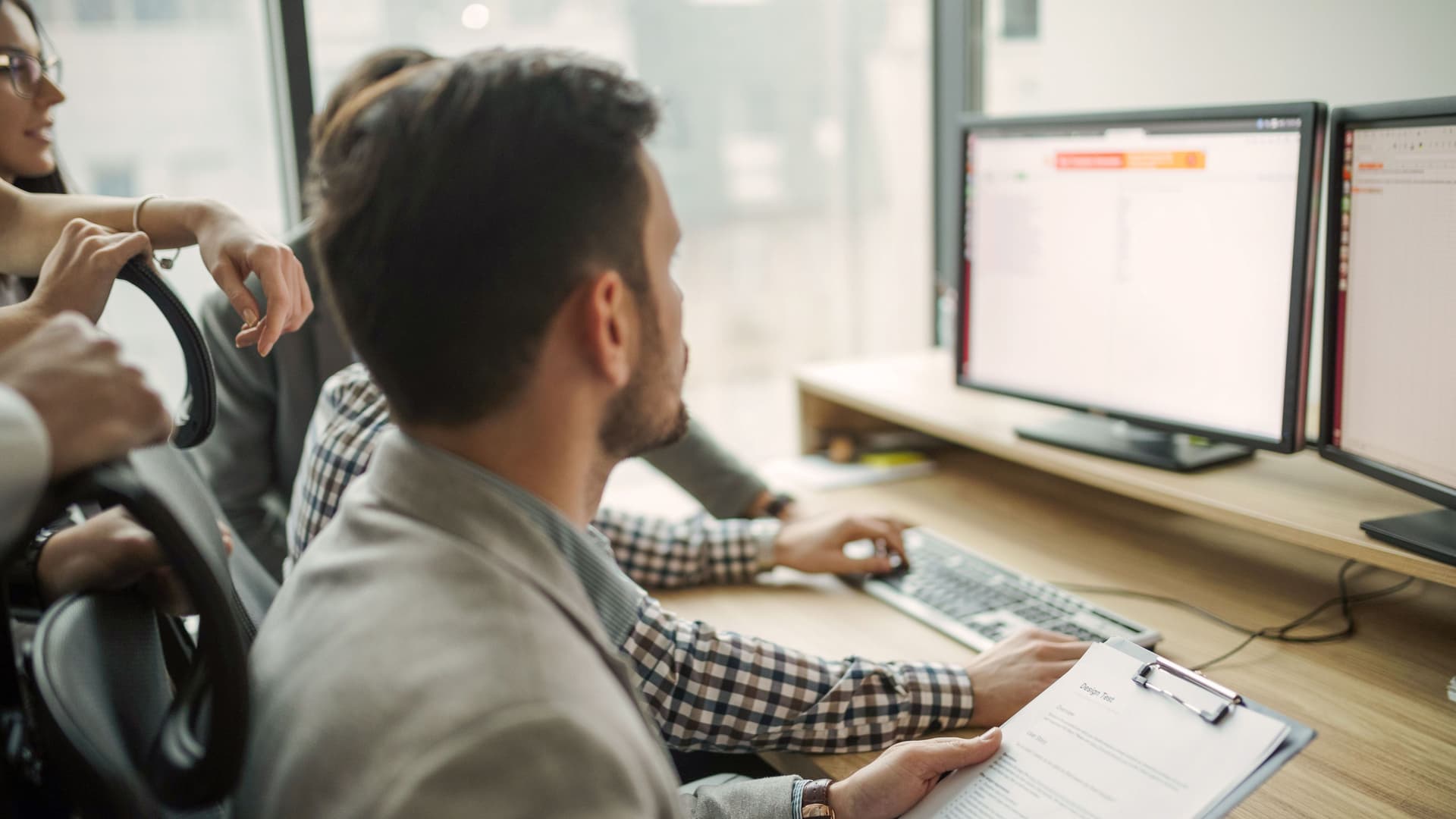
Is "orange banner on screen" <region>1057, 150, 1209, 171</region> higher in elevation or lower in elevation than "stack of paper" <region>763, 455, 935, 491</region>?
higher

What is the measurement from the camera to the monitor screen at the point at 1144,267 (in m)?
1.28

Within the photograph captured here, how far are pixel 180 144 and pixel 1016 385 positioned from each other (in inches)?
61.9

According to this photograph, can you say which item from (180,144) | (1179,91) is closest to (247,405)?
(180,144)

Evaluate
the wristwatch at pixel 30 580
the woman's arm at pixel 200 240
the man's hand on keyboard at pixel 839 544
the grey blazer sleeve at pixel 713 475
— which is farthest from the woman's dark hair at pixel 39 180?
the man's hand on keyboard at pixel 839 544

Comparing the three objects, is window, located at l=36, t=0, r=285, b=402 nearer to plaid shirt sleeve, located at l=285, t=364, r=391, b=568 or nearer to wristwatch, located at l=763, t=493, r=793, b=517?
plaid shirt sleeve, located at l=285, t=364, r=391, b=568

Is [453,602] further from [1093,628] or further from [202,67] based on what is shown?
[202,67]

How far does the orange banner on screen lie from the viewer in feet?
4.40

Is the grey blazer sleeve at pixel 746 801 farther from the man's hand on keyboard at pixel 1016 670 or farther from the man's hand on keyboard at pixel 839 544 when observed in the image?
the man's hand on keyboard at pixel 839 544

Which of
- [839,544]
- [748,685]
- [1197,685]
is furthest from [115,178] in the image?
[1197,685]

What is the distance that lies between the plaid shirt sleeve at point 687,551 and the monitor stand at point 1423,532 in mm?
687

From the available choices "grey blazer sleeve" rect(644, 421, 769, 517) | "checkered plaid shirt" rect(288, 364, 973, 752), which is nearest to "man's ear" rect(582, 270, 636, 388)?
"checkered plaid shirt" rect(288, 364, 973, 752)

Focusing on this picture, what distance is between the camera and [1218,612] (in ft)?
4.16

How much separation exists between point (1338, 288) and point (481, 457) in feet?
3.16

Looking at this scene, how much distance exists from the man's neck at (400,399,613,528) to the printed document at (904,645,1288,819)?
414mm
